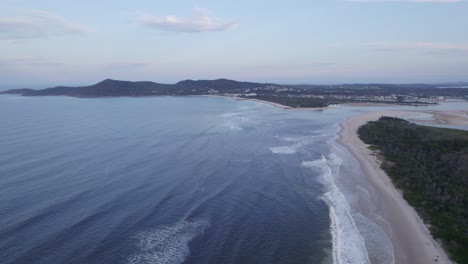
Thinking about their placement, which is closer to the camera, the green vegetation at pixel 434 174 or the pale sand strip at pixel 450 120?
the green vegetation at pixel 434 174

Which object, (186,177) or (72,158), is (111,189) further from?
(72,158)

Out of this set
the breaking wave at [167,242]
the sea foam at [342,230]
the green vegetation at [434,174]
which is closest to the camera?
the breaking wave at [167,242]

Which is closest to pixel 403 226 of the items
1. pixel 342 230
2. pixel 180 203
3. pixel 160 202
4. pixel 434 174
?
pixel 342 230

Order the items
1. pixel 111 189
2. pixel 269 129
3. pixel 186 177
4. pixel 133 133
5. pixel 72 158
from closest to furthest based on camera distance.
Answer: pixel 111 189 → pixel 186 177 → pixel 72 158 → pixel 133 133 → pixel 269 129

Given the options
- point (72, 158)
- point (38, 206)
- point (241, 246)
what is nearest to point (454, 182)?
point (241, 246)

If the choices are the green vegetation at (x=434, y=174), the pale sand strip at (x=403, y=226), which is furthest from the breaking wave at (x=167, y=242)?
the green vegetation at (x=434, y=174)

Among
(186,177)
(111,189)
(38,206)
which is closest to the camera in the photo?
(38,206)

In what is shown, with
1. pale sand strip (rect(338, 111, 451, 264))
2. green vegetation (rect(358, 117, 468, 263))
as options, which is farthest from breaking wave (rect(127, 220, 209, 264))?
green vegetation (rect(358, 117, 468, 263))

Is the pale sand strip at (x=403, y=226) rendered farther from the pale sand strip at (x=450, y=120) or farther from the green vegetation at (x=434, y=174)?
the pale sand strip at (x=450, y=120)
